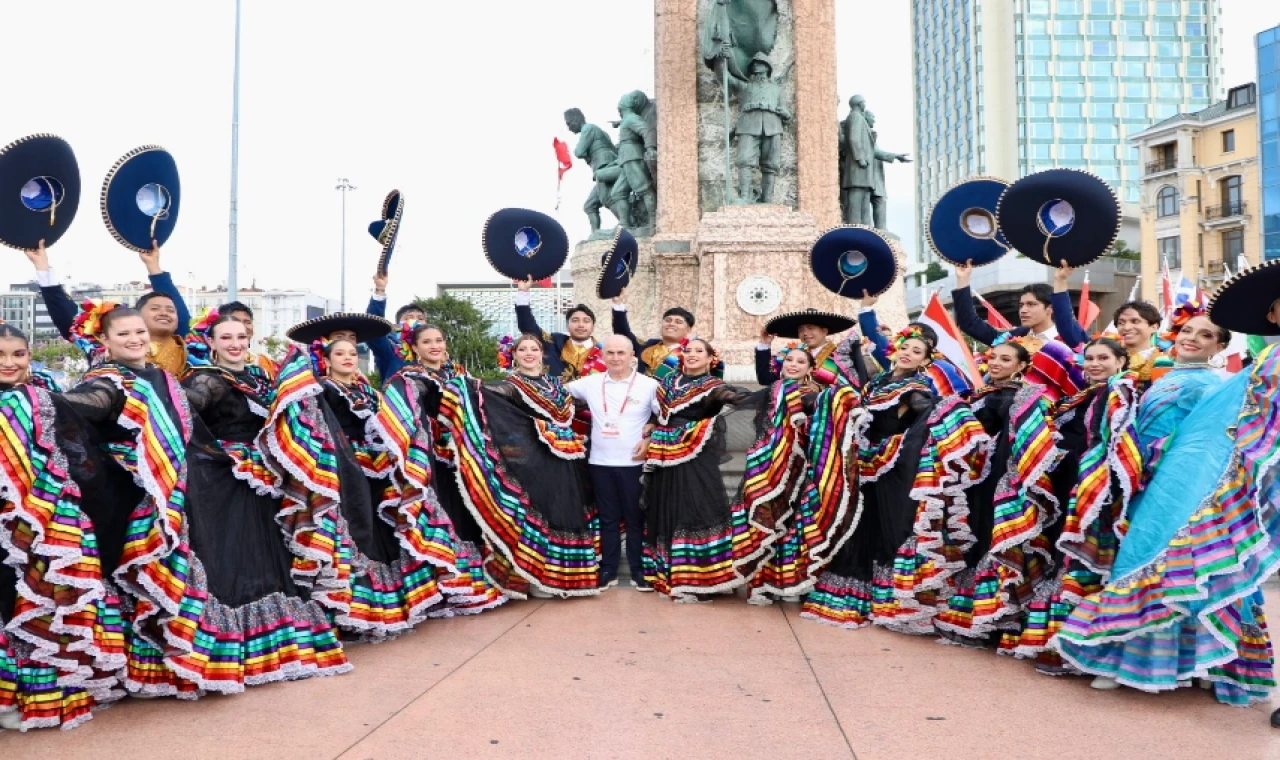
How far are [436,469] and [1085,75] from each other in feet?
269

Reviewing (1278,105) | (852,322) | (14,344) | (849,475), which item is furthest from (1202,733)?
(1278,105)

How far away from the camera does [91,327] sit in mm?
4438

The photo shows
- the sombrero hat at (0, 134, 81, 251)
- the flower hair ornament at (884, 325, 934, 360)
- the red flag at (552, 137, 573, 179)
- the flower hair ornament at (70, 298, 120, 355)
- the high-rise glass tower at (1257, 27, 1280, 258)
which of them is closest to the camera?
A: the flower hair ornament at (70, 298, 120, 355)

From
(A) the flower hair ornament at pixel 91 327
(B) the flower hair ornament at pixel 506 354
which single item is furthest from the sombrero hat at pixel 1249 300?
(A) the flower hair ornament at pixel 91 327

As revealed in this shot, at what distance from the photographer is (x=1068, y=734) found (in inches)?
155

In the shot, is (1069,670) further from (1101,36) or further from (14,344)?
(1101,36)

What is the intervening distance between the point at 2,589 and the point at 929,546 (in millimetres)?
4000

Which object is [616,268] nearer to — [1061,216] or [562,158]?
[1061,216]

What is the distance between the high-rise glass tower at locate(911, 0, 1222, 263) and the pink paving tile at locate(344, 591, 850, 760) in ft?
253

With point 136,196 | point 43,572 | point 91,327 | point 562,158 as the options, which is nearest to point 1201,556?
point 43,572

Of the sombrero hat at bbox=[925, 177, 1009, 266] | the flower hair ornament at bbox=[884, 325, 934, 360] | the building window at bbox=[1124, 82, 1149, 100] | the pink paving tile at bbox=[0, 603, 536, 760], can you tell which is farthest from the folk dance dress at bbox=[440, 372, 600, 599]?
the building window at bbox=[1124, 82, 1149, 100]

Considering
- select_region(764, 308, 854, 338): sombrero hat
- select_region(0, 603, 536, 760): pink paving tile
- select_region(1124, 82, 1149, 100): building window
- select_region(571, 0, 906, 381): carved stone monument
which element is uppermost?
select_region(1124, 82, 1149, 100): building window

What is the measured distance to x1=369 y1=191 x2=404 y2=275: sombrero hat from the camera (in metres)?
6.58

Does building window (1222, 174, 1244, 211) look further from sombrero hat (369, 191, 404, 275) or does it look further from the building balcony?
sombrero hat (369, 191, 404, 275)
